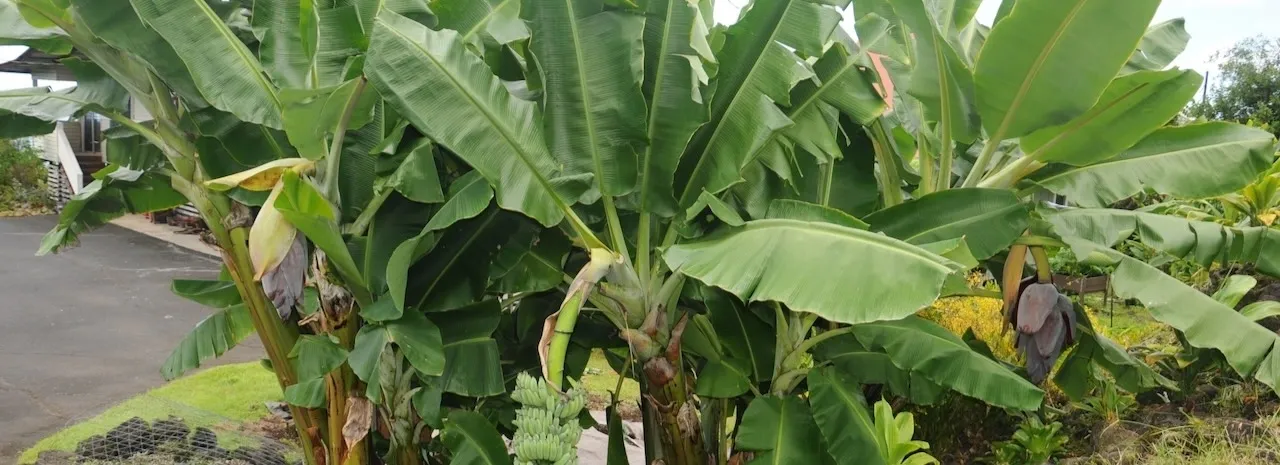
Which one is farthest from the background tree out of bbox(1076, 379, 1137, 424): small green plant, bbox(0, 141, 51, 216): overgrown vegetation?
bbox(0, 141, 51, 216): overgrown vegetation

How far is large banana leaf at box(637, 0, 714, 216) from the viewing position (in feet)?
7.79

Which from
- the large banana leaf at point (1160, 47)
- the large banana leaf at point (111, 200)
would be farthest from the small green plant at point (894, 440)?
the large banana leaf at point (111, 200)

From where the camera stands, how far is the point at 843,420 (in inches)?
102

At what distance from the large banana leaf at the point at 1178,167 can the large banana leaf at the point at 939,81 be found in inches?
20.6

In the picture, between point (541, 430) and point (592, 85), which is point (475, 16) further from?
point (541, 430)

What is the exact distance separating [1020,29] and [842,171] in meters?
0.99

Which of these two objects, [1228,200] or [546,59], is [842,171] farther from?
[1228,200]

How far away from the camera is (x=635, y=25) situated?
7.41 ft

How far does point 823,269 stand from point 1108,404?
295cm

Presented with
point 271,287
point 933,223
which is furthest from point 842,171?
point 271,287

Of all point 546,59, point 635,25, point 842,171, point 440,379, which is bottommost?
point 440,379

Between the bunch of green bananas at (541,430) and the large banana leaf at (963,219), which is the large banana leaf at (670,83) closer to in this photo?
the large banana leaf at (963,219)

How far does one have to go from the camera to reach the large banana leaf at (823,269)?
6.06 ft

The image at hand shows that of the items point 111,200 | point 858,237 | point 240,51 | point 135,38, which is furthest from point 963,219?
point 111,200
